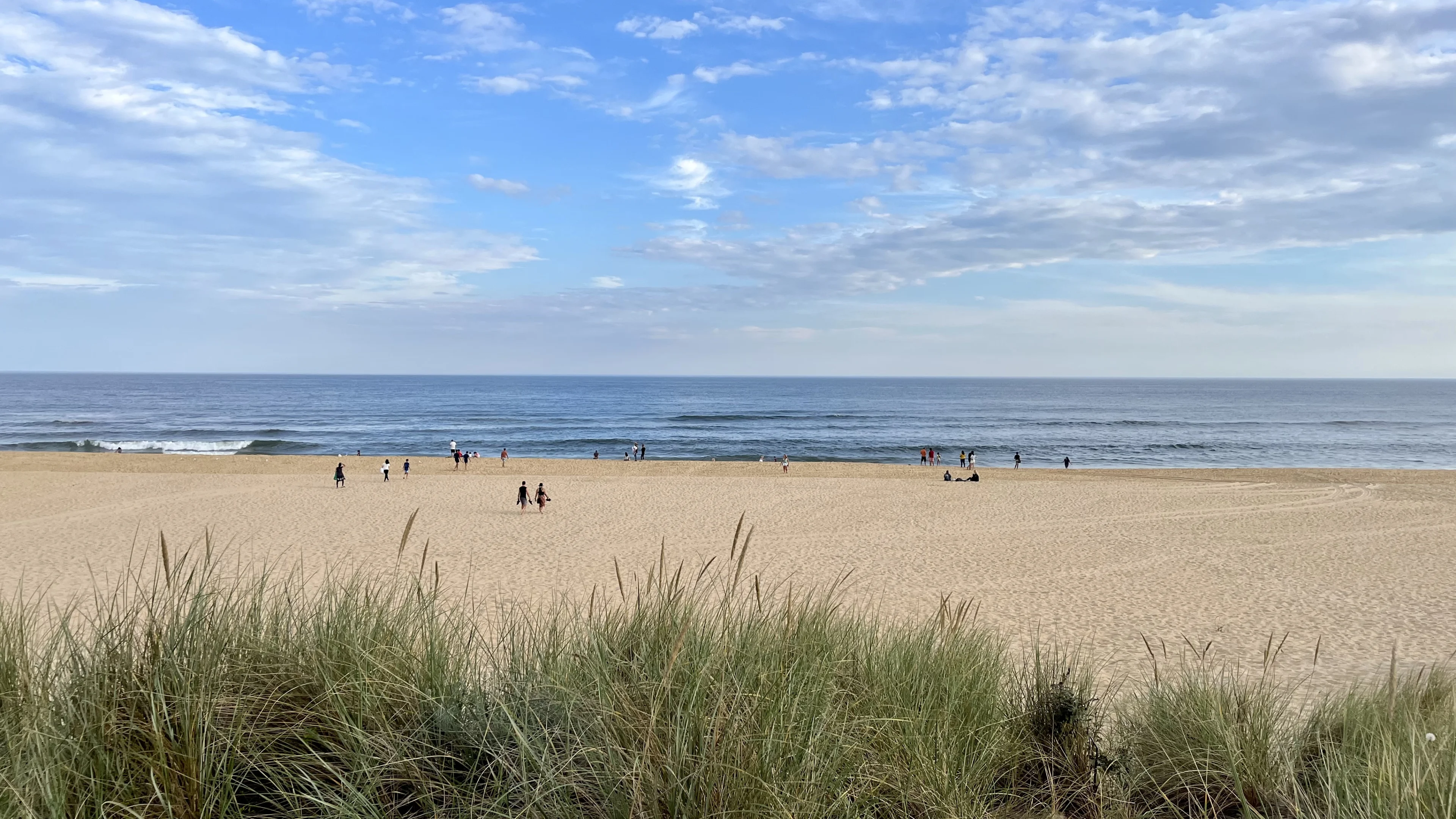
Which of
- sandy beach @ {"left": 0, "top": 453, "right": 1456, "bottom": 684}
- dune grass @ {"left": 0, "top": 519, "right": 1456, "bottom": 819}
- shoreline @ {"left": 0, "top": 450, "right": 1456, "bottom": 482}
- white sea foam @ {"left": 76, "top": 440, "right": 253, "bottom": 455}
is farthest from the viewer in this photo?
white sea foam @ {"left": 76, "top": 440, "right": 253, "bottom": 455}

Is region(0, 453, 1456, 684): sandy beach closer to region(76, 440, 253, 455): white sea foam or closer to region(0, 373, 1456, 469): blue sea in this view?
region(76, 440, 253, 455): white sea foam

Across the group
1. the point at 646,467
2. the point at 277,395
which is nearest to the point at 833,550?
the point at 646,467

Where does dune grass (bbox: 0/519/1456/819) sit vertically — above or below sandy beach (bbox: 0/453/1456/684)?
above

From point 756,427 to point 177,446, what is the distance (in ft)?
140

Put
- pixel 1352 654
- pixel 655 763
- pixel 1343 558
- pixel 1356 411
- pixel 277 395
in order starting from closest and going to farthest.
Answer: pixel 655 763 < pixel 1352 654 < pixel 1343 558 < pixel 1356 411 < pixel 277 395

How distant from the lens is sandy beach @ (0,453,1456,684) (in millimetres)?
12320

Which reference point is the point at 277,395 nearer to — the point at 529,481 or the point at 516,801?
the point at 529,481

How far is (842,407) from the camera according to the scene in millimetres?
108312

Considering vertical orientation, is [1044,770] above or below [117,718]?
below

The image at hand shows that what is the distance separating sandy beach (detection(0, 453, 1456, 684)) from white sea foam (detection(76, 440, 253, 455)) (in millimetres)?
13099

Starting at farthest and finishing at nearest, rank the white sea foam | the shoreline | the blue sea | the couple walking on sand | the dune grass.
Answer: the blue sea, the white sea foam, the shoreline, the couple walking on sand, the dune grass

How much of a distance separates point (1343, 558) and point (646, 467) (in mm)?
28672

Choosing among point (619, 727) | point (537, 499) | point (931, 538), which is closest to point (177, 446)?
point (537, 499)

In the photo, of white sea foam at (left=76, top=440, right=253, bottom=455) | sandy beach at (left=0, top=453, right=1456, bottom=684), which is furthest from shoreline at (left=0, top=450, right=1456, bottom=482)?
white sea foam at (left=76, top=440, right=253, bottom=455)
